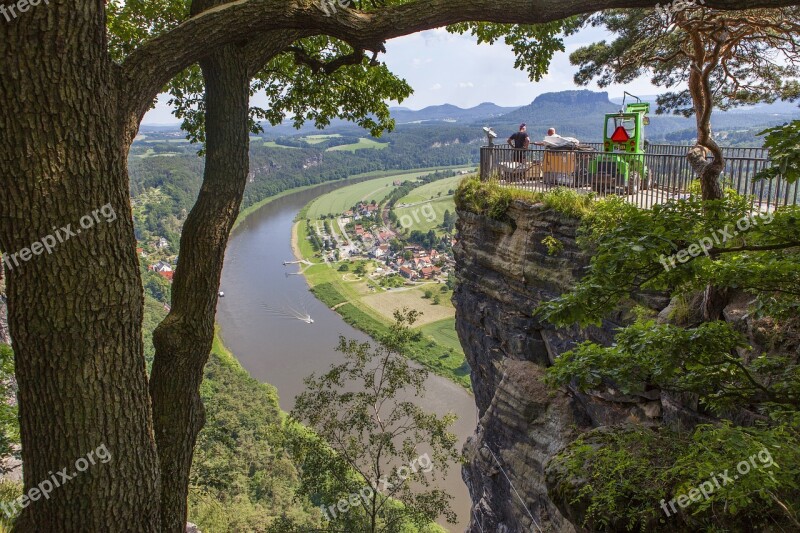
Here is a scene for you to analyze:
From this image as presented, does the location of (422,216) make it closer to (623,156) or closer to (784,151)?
(623,156)

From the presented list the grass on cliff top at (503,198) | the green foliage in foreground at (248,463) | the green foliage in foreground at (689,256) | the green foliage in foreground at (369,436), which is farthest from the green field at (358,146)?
the green foliage in foreground at (689,256)

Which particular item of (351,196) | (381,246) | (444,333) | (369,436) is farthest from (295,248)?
(369,436)

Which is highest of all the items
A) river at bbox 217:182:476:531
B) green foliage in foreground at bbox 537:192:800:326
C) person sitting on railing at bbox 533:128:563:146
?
person sitting on railing at bbox 533:128:563:146

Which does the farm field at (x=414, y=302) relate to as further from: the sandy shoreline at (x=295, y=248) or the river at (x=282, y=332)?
the sandy shoreline at (x=295, y=248)

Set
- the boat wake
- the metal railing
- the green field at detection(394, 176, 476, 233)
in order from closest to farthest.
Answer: the metal railing, the boat wake, the green field at detection(394, 176, 476, 233)

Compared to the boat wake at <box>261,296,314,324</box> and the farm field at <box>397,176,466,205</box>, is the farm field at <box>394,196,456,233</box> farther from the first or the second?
the boat wake at <box>261,296,314,324</box>

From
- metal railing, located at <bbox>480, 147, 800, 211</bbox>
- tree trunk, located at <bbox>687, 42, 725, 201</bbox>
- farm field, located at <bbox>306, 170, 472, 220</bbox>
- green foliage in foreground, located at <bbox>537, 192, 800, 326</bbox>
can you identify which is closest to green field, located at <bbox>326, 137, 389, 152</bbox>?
farm field, located at <bbox>306, 170, 472, 220</bbox>
